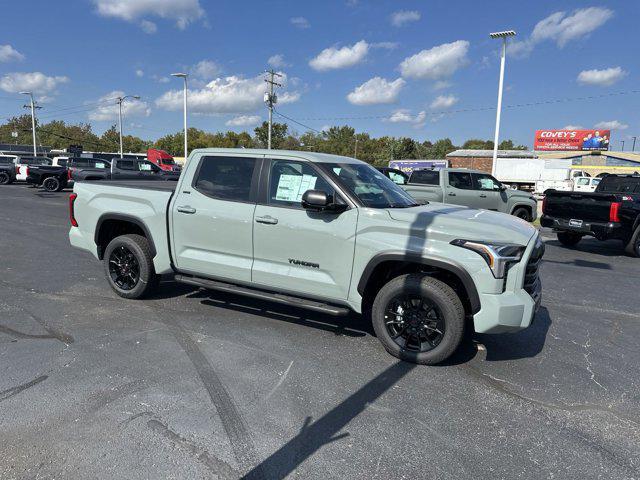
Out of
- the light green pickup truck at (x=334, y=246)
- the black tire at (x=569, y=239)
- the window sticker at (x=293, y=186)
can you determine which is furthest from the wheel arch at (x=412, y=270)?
the black tire at (x=569, y=239)

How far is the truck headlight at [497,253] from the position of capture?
3.60 meters

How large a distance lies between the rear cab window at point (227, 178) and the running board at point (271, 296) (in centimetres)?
92

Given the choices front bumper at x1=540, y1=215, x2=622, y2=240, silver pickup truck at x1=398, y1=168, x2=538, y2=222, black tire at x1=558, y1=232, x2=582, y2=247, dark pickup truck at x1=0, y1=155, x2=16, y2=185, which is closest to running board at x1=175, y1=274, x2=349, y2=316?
front bumper at x1=540, y1=215, x2=622, y2=240

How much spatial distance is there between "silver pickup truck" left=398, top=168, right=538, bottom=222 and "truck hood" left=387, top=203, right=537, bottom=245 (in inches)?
337

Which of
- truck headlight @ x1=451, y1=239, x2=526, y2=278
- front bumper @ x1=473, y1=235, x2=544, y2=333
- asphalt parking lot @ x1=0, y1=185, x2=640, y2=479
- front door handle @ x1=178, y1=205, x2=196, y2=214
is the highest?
front door handle @ x1=178, y1=205, x2=196, y2=214

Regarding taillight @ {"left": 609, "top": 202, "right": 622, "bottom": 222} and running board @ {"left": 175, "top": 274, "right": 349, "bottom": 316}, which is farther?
taillight @ {"left": 609, "top": 202, "right": 622, "bottom": 222}

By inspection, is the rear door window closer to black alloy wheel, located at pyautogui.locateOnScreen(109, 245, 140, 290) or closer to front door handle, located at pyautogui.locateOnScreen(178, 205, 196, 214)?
front door handle, located at pyautogui.locateOnScreen(178, 205, 196, 214)

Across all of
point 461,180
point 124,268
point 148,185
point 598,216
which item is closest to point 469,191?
point 461,180

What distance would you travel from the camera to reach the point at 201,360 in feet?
12.9

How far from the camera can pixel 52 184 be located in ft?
74.4

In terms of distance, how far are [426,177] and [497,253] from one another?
1017cm

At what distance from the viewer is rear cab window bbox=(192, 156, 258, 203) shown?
4730 millimetres

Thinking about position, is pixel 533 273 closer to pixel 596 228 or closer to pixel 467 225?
pixel 467 225

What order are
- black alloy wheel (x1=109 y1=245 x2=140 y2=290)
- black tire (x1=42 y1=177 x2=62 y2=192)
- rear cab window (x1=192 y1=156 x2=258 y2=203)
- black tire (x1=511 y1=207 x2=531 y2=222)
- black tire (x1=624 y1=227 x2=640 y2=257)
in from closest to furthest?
rear cab window (x1=192 y1=156 x2=258 y2=203)
black alloy wheel (x1=109 y1=245 x2=140 y2=290)
black tire (x1=624 y1=227 x2=640 y2=257)
black tire (x1=511 y1=207 x2=531 y2=222)
black tire (x1=42 y1=177 x2=62 y2=192)
